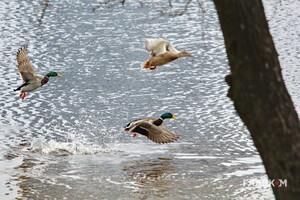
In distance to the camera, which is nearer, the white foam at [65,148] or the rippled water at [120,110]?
the rippled water at [120,110]

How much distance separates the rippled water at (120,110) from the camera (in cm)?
846

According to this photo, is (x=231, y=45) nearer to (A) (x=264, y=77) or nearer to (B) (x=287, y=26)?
(A) (x=264, y=77)

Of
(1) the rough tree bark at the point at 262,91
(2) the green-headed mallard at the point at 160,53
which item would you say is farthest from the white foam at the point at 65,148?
(1) the rough tree bark at the point at 262,91

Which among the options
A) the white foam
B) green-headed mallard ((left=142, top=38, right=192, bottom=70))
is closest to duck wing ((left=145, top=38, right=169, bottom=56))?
green-headed mallard ((left=142, top=38, right=192, bottom=70))

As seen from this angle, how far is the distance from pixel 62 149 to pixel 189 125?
1.58 meters

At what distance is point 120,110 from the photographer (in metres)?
10.8

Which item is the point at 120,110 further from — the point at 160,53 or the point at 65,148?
the point at 160,53

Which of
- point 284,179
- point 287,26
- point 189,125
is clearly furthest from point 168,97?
point 284,179

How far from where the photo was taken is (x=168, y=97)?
11328mm

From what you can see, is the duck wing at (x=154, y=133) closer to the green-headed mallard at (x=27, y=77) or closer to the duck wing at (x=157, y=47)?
the green-headed mallard at (x=27, y=77)

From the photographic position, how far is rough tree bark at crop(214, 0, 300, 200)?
2.98 metres

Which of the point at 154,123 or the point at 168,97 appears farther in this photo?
the point at 168,97

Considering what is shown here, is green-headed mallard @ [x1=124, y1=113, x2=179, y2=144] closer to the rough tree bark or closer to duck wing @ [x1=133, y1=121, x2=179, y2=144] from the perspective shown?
duck wing @ [x1=133, y1=121, x2=179, y2=144]

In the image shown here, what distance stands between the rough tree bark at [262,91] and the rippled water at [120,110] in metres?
2.67
